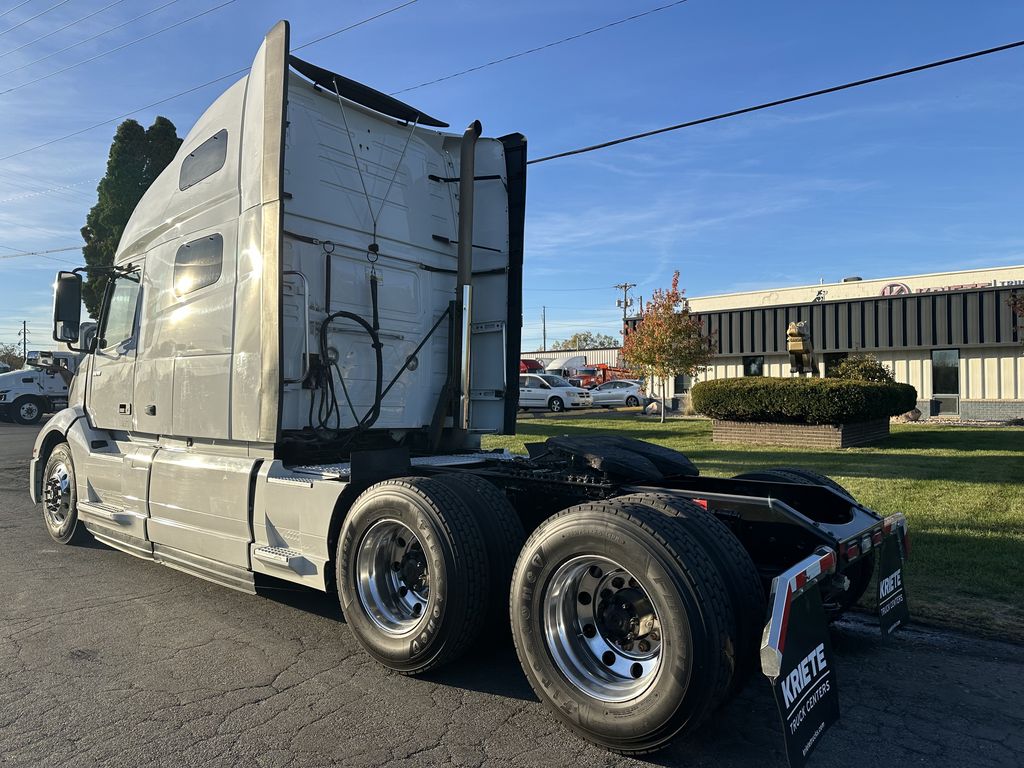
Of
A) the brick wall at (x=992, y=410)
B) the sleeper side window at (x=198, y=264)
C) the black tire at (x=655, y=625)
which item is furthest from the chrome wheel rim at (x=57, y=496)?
the brick wall at (x=992, y=410)

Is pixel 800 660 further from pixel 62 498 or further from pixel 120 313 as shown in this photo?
pixel 62 498

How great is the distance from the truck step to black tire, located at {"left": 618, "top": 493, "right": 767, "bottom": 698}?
97.9 inches

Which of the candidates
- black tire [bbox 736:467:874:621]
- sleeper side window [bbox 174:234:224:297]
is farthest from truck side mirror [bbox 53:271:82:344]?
black tire [bbox 736:467:874:621]

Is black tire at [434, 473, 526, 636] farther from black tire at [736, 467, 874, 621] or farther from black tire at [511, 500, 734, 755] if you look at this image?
black tire at [736, 467, 874, 621]

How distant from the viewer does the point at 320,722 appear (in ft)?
11.3

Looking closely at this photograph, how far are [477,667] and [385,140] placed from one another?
155 inches

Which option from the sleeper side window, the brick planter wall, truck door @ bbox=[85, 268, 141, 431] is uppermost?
the sleeper side window

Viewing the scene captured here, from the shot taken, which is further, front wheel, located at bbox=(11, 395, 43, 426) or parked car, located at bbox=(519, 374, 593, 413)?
parked car, located at bbox=(519, 374, 593, 413)

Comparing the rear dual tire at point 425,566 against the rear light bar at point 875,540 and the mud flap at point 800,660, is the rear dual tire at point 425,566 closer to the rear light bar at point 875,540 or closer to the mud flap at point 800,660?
the mud flap at point 800,660

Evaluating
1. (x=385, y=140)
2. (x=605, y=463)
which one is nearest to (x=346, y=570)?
(x=605, y=463)

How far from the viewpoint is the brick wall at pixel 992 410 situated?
2197 cm

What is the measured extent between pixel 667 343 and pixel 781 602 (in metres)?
19.8

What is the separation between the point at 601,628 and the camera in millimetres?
3340

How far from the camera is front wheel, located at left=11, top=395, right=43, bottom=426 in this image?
25.3 m
